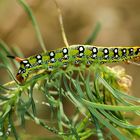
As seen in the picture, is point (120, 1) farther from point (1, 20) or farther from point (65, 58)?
point (65, 58)

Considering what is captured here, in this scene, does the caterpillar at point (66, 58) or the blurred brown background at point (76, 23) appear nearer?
the caterpillar at point (66, 58)

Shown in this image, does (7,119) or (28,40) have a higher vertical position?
(28,40)

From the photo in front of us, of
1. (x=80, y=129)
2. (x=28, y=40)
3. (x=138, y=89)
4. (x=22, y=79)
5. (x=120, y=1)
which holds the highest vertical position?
(x=120, y=1)

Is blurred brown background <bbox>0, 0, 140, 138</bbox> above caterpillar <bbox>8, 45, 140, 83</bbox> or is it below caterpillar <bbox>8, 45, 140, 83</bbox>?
above

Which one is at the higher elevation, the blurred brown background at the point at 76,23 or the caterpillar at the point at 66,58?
the blurred brown background at the point at 76,23

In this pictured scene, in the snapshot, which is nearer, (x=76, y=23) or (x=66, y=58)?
(x=66, y=58)

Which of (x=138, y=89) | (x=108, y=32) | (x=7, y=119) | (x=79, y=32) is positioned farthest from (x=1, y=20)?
(x=7, y=119)

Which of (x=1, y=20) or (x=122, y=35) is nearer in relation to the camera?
(x=1, y=20)

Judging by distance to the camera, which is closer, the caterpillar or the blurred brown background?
the caterpillar
